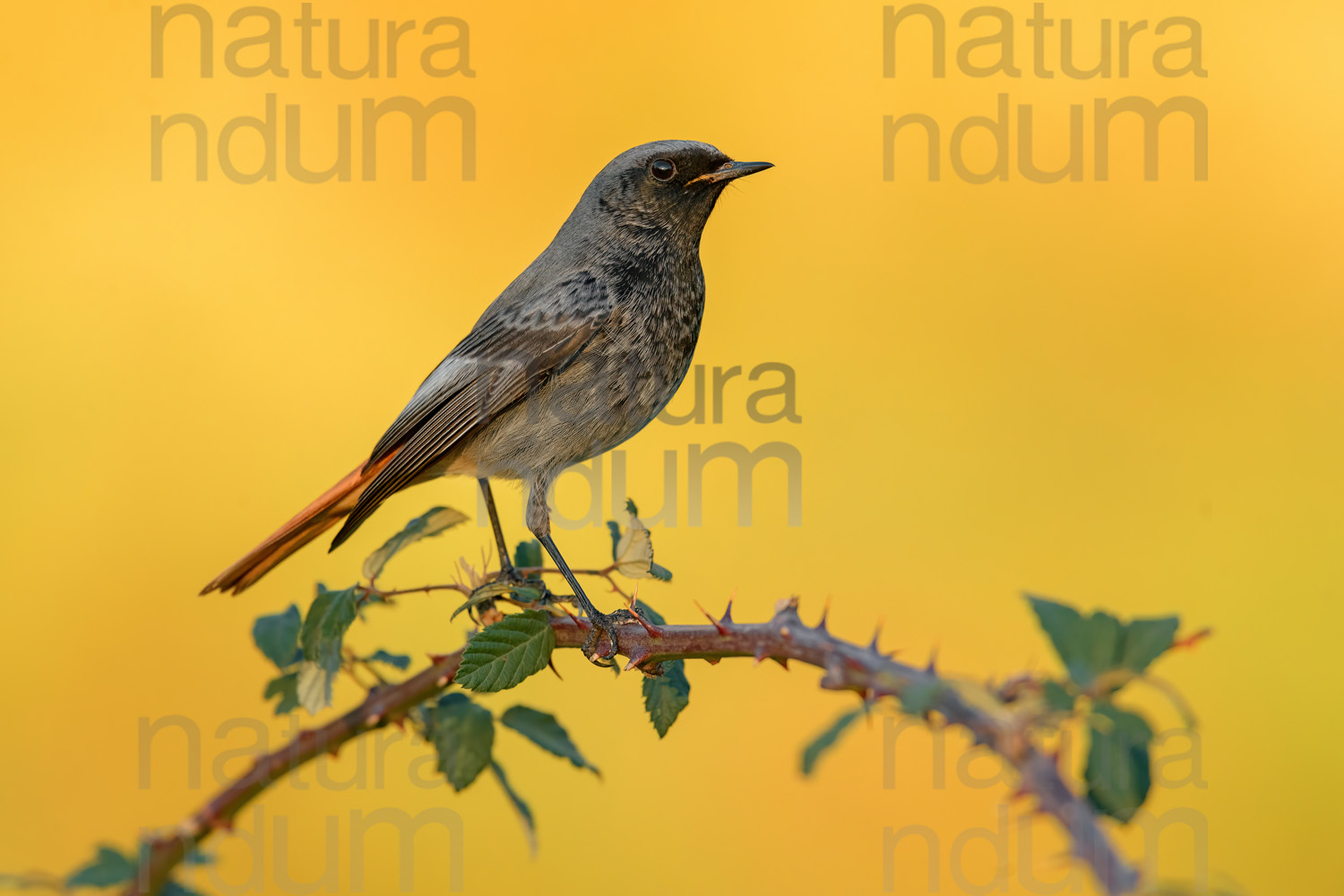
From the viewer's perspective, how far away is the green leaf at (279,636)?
84.0 inches

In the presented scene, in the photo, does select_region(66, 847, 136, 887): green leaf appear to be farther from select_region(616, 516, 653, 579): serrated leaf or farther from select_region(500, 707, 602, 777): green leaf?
select_region(616, 516, 653, 579): serrated leaf

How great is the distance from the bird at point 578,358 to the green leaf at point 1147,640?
6.43 ft

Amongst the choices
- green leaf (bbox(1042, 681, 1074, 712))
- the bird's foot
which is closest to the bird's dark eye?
the bird's foot

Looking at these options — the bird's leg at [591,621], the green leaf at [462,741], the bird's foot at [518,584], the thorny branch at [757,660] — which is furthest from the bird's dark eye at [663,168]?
the green leaf at [462,741]

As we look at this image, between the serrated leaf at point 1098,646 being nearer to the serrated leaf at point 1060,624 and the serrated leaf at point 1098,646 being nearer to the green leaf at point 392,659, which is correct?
the serrated leaf at point 1060,624

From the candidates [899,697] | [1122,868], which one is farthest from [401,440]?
[1122,868]

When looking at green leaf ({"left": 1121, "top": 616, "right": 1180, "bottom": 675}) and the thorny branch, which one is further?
green leaf ({"left": 1121, "top": 616, "right": 1180, "bottom": 675})

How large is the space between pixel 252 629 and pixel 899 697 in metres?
1.55

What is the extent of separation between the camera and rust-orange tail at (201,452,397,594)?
2789 millimetres

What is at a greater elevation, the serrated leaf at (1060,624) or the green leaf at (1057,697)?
the serrated leaf at (1060,624)

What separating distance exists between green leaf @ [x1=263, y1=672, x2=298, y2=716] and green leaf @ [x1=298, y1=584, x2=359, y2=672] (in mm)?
219

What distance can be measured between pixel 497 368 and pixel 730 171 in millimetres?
997

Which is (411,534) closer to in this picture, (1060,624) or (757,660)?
(757,660)

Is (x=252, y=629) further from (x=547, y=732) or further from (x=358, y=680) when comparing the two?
(x=547, y=732)
